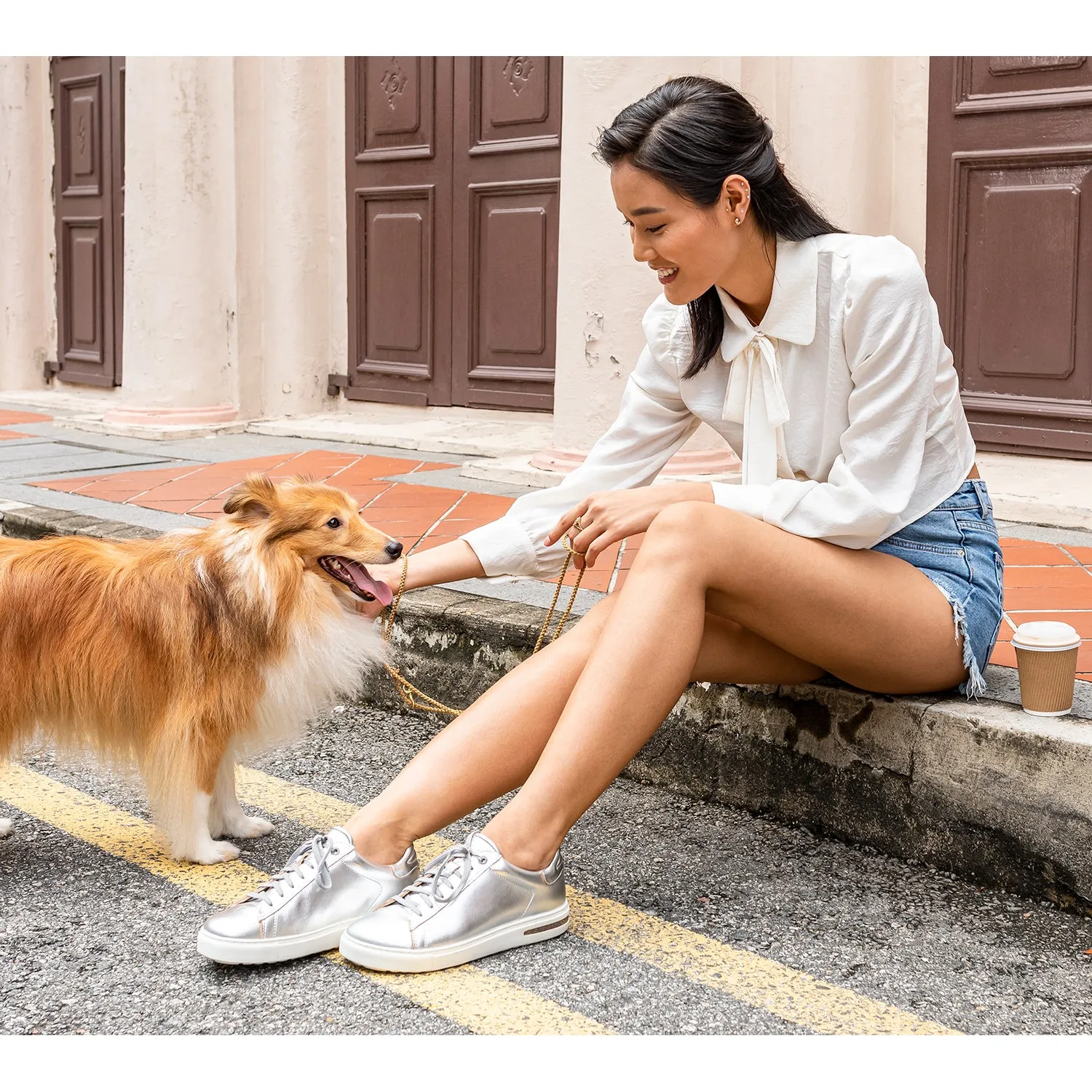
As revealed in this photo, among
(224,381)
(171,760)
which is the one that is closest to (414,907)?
(171,760)

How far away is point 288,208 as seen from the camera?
8312mm

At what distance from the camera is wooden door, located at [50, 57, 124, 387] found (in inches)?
381

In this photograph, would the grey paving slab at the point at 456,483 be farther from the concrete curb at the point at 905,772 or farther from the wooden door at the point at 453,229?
the concrete curb at the point at 905,772

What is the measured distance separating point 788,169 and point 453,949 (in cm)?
454

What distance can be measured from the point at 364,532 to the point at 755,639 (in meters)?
0.87

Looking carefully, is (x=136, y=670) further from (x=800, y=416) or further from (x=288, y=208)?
(x=288, y=208)

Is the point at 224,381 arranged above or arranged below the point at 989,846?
above

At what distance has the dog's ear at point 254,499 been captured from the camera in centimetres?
275

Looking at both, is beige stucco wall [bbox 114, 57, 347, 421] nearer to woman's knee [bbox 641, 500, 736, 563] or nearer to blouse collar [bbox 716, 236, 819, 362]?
blouse collar [bbox 716, 236, 819, 362]

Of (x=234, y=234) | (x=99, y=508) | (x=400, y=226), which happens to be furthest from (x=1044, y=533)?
(x=234, y=234)

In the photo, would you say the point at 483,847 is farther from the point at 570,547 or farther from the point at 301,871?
the point at 570,547

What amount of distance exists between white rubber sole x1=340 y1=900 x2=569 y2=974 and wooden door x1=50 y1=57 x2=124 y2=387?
837 centimetres

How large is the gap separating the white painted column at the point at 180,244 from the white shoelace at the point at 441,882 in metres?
6.37

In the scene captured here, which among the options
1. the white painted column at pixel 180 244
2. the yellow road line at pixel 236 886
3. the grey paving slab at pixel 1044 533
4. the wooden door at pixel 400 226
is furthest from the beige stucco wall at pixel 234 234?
the yellow road line at pixel 236 886
